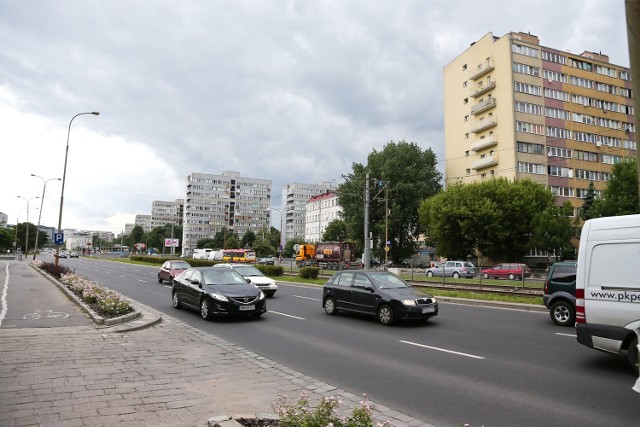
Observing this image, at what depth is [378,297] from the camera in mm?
11648

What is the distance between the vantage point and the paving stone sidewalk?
4.63m

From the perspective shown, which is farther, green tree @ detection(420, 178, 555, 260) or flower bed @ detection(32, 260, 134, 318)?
green tree @ detection(420, 178, 555, 260)

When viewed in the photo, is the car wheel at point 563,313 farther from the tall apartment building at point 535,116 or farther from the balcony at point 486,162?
the balcony at point 486,162

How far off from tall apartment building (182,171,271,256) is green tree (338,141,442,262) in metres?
82.4

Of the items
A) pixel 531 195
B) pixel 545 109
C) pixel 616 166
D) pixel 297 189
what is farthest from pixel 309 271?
pixel 297 189

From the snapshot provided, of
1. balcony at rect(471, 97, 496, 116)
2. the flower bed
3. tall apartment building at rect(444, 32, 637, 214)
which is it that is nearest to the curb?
the flower bed

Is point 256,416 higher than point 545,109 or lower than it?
lower

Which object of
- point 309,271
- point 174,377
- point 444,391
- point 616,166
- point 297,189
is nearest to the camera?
point 444,391

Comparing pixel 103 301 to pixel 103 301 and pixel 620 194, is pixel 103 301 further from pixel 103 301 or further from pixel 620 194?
pixel 620 194

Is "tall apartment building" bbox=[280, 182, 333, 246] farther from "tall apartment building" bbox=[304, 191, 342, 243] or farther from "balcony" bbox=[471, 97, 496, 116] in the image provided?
"balcony" bbox=[471, 97, 496, 116]

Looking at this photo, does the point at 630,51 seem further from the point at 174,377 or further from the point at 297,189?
the point at 297,189

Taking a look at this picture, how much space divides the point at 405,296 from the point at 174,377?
6848 mm

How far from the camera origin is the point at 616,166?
43438mm

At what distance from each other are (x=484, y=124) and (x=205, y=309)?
54620 millimetres
